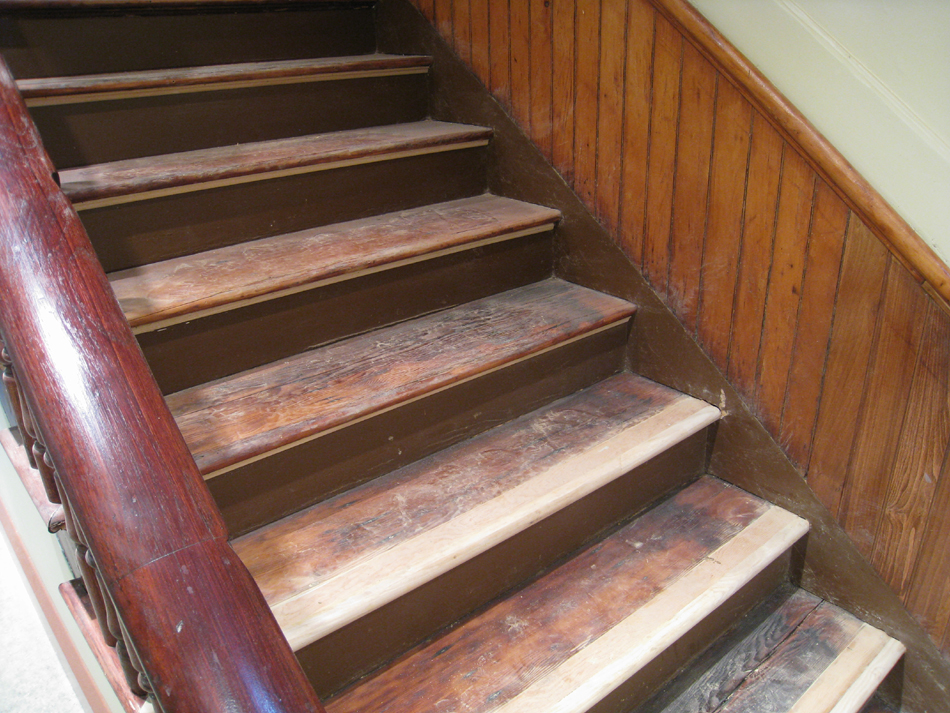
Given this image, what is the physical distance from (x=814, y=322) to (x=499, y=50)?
1.06 m

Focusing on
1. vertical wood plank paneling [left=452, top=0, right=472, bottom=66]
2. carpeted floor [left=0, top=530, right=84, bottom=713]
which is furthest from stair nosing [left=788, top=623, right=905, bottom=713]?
carpeted floor [left=0, top=530, right=84, bottom=713]

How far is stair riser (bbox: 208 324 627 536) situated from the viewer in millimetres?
1205

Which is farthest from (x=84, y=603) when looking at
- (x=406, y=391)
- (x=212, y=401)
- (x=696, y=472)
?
(x=696, y=472)

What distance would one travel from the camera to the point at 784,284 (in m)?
1.36

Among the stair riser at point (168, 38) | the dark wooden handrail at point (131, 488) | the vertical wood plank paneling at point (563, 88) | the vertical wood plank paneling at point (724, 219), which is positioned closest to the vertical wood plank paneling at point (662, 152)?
the vertical wood plank paneling at point (724, 219)

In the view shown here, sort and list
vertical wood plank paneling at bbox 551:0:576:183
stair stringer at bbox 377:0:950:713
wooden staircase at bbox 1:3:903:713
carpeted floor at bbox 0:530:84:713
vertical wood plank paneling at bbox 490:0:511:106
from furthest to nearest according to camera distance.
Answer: carpeted floor at bbox 0:530:84:713, vertical wood plank paneling at bbox 490:0:511:106, vertical wood plank paneling at bbox 551:0:576:183, stair stringer at bbox 377:0:950:713, wooden staircase at bbox 1:3:903:713

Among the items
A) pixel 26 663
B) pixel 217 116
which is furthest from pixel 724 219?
pixel 26 663

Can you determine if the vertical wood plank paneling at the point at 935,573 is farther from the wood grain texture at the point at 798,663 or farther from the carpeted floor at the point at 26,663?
the carpeted floor at the point at 26,663

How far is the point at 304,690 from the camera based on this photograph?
1.93ft

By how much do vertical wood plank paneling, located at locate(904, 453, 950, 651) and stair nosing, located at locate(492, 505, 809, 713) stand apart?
22cm

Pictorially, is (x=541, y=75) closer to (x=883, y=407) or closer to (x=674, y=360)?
(x=674, y=360)

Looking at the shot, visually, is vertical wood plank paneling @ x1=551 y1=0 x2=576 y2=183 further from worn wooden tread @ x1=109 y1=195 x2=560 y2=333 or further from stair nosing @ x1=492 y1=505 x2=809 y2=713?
stair nosing @ x1=492 y1=505 x2=809 y2=713

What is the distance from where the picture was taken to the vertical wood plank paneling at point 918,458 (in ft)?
3.81

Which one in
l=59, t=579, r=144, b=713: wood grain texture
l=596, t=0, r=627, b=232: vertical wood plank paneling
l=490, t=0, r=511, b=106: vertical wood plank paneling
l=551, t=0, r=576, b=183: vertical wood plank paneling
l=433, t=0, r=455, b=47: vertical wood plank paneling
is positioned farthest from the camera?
l=433, t=0, r=455, b=47: vertical wood plank paneling
